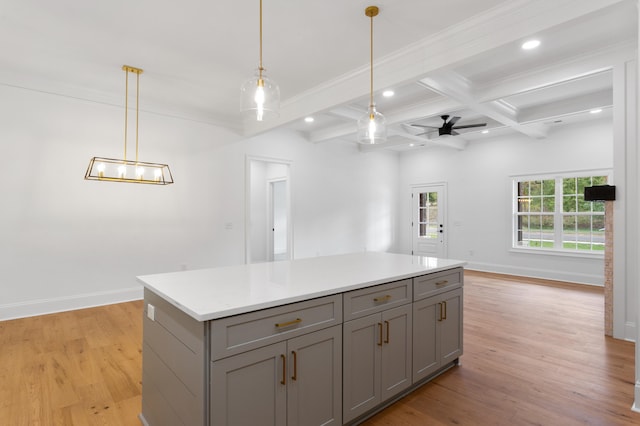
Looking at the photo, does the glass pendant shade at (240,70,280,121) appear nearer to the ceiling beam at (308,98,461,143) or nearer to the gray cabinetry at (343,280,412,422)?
the gray cabinetry at (343,280,412,422)

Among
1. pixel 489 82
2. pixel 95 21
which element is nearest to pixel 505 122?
pixel 489 82

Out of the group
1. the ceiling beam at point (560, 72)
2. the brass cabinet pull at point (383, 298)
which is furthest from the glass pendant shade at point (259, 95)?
the ceiling beam at point (560, 72)

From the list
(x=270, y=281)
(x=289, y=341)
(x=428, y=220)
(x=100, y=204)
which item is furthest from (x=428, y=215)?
(x=289, y=341)

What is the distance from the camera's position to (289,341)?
1660 millimetres

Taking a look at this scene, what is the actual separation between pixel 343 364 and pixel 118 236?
4.18 metres

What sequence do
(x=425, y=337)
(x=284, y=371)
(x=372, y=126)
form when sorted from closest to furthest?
(x=284, y=371), (x=425, y=337), (x=372, y=126)

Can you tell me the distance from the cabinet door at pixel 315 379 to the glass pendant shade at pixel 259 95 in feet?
4.90

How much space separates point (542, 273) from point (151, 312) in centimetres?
710

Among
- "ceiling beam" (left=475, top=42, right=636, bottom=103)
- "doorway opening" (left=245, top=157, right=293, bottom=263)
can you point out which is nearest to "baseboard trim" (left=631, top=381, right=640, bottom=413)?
"ceiling beam" (left=475, top=42, right=636, bottom=103)

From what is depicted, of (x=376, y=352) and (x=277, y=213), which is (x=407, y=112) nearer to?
(x=376, y=352)

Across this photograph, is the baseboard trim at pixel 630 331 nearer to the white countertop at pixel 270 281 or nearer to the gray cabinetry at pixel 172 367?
the white countertop at pixel 270 281

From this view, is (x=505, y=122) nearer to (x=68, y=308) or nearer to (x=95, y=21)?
(x=95, y=21)

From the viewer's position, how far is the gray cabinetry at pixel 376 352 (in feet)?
6.39

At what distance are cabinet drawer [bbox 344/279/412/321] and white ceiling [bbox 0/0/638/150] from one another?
7.11ft
